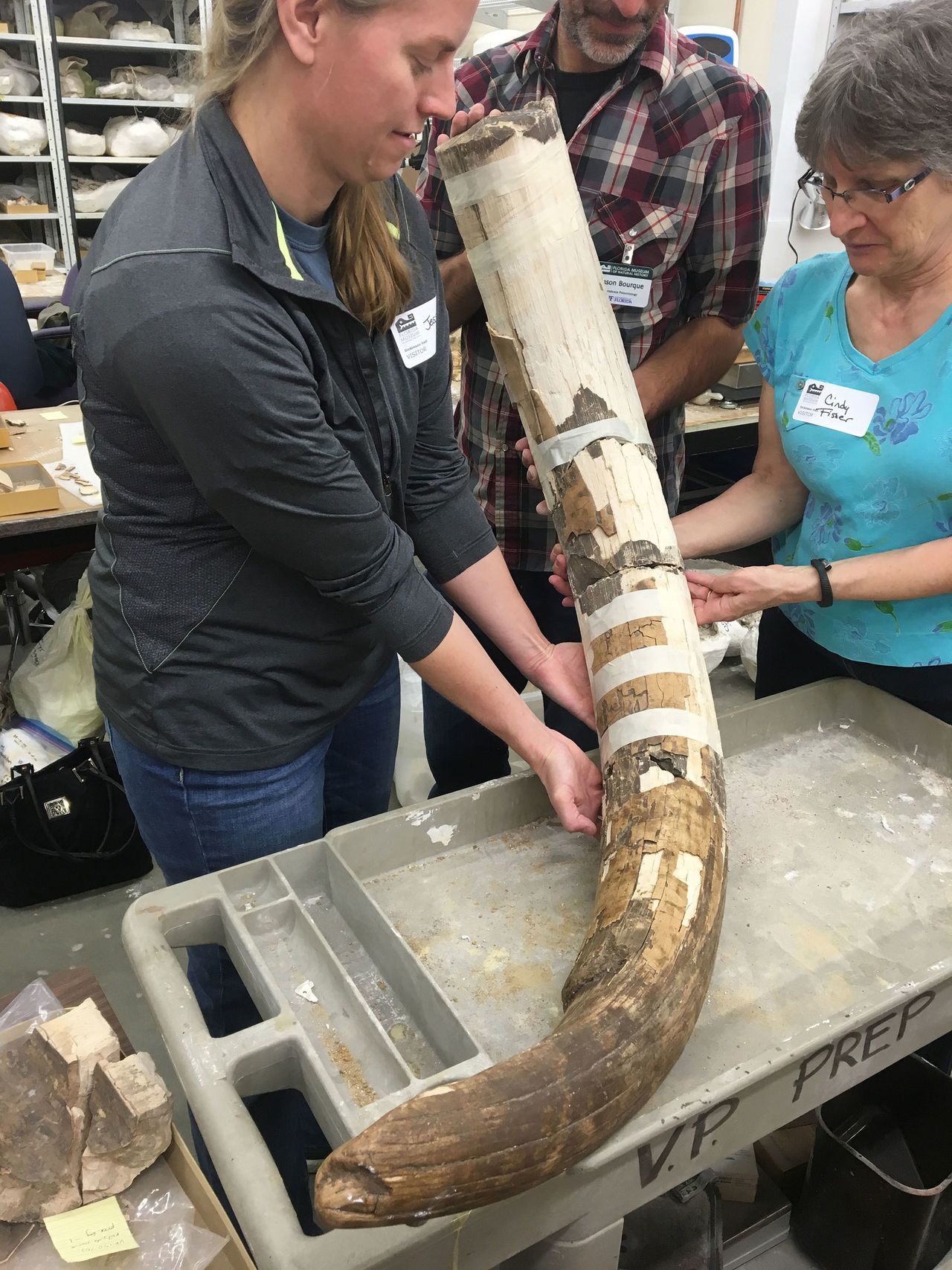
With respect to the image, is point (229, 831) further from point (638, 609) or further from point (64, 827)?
point (64, 827)

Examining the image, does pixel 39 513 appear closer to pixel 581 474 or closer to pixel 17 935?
pixel 17 935

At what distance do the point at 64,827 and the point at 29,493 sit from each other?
843 millimetres

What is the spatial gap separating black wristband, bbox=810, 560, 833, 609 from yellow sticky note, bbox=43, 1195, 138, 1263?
1.17 metres

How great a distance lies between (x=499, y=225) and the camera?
1.34 m

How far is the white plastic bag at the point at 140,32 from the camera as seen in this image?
5.43 m

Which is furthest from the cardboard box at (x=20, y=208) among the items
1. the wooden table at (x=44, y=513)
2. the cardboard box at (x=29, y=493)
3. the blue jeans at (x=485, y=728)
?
the blue jeans at (x=485, y=728)

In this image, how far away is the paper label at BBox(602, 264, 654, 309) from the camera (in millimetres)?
1813

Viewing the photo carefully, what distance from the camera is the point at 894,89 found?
1193mm

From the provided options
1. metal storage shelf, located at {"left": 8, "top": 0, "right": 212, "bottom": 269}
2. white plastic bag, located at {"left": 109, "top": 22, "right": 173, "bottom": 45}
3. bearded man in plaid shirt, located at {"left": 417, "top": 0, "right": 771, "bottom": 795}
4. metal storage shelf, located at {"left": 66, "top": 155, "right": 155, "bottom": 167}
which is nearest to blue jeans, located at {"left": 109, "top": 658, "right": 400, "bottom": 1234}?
bearded man in plaid shirt, located at {"left": 417, "top": 0, "right": 771, "bottom": 795}

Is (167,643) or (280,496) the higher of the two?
(280,496)

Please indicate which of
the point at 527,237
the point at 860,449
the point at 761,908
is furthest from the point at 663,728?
the point at 527,237

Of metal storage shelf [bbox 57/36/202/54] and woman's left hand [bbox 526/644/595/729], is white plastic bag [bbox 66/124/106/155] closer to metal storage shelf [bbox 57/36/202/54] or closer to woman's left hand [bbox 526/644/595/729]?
metal storage shelf [bbox 57/36/202/54]

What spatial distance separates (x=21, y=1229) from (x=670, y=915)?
0.74 m

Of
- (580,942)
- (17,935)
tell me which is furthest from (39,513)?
(580,942)
